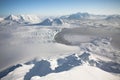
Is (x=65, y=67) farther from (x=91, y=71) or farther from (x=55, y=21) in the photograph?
(x=55, y=21)

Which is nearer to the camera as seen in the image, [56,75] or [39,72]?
[56,75]

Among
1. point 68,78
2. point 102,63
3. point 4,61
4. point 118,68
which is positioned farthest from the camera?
point 4,61

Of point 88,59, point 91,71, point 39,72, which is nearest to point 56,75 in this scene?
point 91,71

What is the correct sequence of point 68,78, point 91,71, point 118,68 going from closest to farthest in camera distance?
point 68,78
point 91,71
point 118,68

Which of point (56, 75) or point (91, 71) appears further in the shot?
point (91, 71)

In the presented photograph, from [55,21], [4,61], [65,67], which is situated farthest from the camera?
[55,21]

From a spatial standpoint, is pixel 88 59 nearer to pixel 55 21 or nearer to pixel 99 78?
pixel 99 78

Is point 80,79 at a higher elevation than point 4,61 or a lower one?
higher

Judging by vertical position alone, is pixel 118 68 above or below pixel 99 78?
below

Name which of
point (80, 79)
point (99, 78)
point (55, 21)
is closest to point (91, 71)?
point (99, 78)
